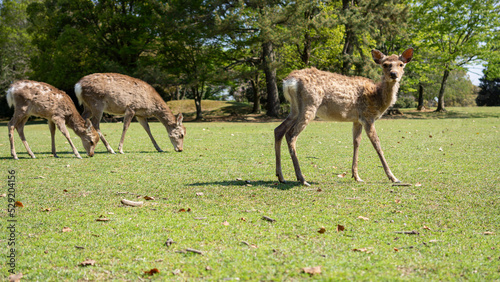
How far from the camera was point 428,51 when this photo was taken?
3703cm

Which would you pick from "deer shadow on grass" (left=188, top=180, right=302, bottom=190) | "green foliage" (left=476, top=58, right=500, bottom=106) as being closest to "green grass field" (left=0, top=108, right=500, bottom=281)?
"deer shadow on grass" (left=188, top=180, right=302, bottom=190)

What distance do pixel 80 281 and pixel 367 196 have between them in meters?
4.35

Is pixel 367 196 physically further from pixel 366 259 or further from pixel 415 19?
pixel 415 19

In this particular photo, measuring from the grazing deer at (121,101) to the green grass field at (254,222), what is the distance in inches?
125

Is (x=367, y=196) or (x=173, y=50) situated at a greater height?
(x=173, y=50)

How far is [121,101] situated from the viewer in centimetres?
1243

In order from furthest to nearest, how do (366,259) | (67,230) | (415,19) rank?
(415,19), (67,230), (366,259)

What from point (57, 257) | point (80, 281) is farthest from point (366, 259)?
point (57, 257)

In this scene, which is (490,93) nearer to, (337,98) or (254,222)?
(337,98)

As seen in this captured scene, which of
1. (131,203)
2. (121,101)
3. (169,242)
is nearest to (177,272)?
(169,242)

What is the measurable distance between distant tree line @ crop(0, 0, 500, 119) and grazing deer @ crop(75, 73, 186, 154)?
15.4 meters

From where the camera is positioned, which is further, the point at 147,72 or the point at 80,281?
the point at 147,72

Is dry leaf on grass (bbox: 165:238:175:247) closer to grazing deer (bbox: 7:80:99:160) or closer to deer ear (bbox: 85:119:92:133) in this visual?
grazing deer (bbox: 7:80:99:160)

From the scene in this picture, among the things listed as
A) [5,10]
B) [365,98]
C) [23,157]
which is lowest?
[23,157]
